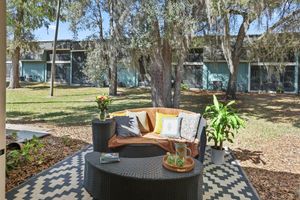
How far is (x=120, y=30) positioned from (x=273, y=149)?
4950mm

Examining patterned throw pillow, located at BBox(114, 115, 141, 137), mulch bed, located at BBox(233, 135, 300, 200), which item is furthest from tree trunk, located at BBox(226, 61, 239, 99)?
patterned throw pillow, located at BBox(114, 115, 141, 137)

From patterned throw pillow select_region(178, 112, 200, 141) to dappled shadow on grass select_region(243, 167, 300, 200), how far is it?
3.45 feet

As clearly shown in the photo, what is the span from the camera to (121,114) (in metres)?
5.10

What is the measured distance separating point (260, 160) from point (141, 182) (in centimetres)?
309

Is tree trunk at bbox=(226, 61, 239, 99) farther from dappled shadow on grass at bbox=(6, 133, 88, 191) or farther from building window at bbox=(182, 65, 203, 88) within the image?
dappled shadow on grass at bbox=(6, 133, 88, 191)

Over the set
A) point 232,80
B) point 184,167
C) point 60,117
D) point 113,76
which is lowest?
point 60,117

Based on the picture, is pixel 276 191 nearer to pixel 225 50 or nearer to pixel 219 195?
pixel 219 195

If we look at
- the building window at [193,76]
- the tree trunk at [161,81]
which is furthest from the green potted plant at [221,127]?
the building window at [193,76]

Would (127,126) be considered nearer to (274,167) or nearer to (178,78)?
(274,167)

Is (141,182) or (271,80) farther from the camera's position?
(271,80)

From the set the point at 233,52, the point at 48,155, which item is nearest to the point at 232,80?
the point at 233,52

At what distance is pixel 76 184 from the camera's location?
3.69 metres

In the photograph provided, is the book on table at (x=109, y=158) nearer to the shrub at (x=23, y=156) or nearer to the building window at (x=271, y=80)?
the shrub at (x=23, y=156)

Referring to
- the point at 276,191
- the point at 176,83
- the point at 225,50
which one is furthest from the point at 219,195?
the point at 225,50
